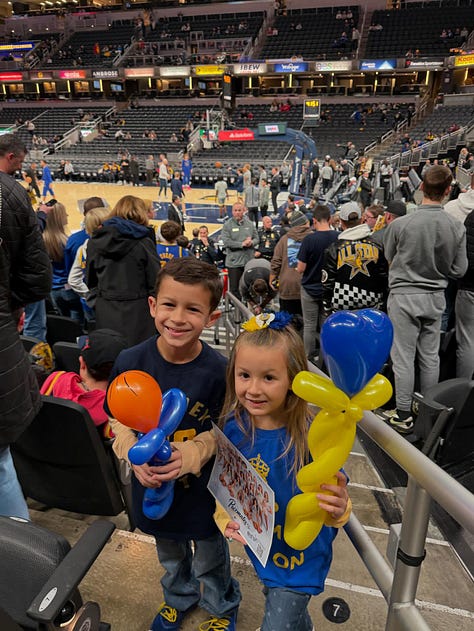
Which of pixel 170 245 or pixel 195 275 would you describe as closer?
pixel 195 275

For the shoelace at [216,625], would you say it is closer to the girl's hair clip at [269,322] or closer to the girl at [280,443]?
the girl at [280,443]

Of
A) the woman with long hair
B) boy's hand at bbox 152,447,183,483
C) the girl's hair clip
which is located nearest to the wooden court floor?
the woman with long hair

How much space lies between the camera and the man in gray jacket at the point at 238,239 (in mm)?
5605

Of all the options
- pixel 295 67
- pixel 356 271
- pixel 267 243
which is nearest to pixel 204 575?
pixel 356 271

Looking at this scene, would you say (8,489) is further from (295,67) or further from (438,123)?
(295,67)

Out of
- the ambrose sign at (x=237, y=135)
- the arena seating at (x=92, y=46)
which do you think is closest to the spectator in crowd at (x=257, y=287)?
the ambrose sign at (x=237, y=135)

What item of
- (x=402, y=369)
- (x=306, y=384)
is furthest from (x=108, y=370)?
(x=402, y=369)

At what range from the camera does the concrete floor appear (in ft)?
5.04

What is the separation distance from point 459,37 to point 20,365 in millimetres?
32922

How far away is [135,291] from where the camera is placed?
2955mm

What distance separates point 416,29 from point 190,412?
34.3 meters

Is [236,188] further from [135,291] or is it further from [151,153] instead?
[135,291]

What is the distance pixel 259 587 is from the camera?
1.72 m

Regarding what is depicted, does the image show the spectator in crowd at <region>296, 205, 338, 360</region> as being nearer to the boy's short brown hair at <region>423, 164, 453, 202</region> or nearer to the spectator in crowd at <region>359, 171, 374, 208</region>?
the boy's short brown hair at <region>423, 164, 453, 202</region>
